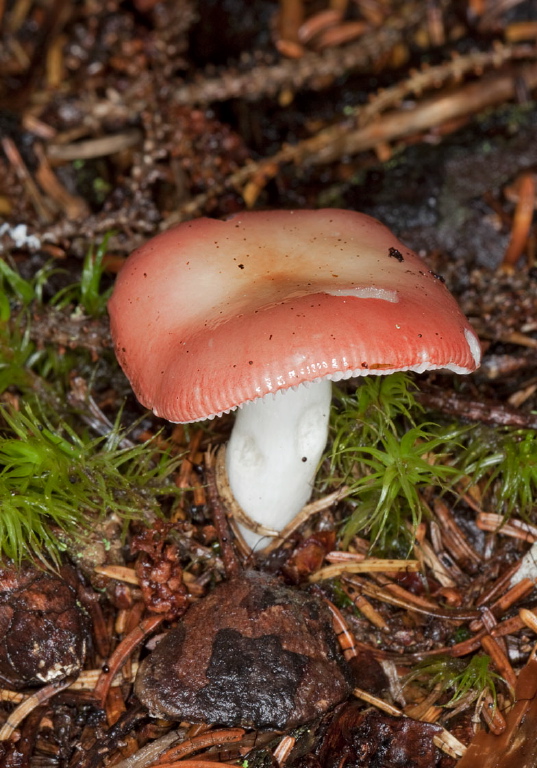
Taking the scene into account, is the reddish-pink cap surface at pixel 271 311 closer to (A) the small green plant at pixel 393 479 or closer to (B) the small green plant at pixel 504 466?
(A) the small green plant at pixel 393 479

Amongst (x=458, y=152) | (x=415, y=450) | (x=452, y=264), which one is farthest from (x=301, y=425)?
(x=458, y=152)

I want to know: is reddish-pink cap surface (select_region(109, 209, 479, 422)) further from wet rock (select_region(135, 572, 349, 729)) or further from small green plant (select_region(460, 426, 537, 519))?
wet rock (select_region(135, 572, 349, 729))

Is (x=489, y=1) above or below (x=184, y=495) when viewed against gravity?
above

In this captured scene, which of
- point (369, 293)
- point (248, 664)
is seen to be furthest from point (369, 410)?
point (248, 664)

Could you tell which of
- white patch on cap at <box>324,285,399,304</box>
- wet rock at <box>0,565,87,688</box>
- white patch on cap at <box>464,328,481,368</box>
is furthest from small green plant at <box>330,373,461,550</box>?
wet rock at <box>0,565,87,688</box>

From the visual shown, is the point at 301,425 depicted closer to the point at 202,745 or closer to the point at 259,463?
the point at 259,463

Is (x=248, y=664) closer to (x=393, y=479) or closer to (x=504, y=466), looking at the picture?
(x=393, y=479)
